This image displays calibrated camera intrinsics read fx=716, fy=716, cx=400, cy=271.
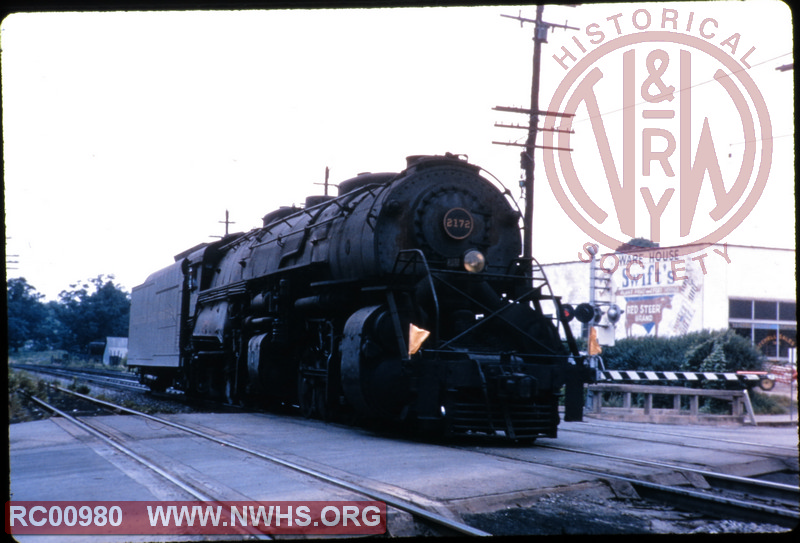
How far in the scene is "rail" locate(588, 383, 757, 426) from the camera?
46.0 ft

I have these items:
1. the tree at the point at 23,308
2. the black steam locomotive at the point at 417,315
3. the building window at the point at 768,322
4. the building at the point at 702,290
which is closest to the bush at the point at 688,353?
the building at the point at 702,290

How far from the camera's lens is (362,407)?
8820 mm

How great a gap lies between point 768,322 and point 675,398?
9.03 metres

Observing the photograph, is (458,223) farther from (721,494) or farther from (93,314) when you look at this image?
(93,314)

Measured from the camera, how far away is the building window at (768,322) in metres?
20.7

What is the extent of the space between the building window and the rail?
21.2 feet

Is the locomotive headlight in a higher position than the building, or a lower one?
lower

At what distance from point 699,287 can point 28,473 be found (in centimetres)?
2380

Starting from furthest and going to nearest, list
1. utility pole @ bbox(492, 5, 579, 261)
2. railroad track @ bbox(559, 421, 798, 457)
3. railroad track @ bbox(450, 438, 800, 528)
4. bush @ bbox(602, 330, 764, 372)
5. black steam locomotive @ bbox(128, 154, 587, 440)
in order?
utility pole @ bbox(492, 5, 579, 261) → bush @ bbox(602, 330, 764, 372) → railroad track @ bbox(559, 421, 798, 457) → black steam locomotive @ bbox(128, 154, 587, 440) → railroad track @ bbox(450, 438, 800, 528)

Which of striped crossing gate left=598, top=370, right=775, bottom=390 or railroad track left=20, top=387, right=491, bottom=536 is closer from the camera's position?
railroad track left=20, top=387, right=491, bottom=536

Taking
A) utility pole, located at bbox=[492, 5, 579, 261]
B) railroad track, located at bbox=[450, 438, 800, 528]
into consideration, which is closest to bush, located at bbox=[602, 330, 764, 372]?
utility pole, located at bbox=[492, 5, 579, 261]

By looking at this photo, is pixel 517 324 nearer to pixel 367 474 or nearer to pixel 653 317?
pixel 367 474

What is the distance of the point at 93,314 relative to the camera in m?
30.3

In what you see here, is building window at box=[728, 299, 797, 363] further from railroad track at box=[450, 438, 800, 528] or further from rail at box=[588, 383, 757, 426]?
railroad track at box=[450, 438, 800, 528]
